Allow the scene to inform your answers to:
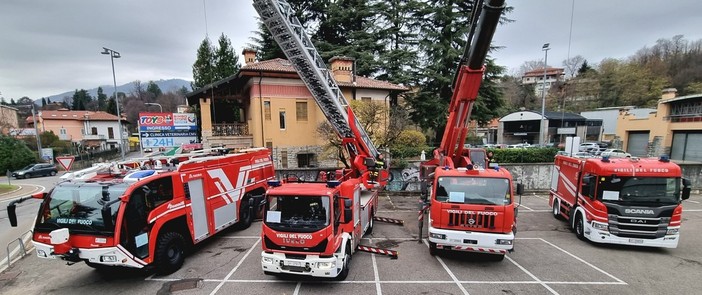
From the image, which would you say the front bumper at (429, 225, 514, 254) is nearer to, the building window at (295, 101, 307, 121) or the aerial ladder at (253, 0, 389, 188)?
the aerial ladder at (253, 0, 389, 188)

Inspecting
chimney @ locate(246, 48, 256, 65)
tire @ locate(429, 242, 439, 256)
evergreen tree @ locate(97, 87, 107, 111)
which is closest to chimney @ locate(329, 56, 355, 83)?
chimney @ locate(246, 48, 256, 65)

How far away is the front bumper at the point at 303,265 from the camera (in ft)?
21.7

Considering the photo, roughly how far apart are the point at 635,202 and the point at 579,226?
78.9 inches

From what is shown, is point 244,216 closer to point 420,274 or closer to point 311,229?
point 311,229

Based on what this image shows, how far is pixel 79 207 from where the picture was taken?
6777mm

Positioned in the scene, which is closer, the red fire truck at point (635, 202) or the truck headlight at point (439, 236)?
the truck headlight at point (439, 236)

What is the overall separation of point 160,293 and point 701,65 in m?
70.2

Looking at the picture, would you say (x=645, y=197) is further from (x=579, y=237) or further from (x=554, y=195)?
(x=554, y=195)

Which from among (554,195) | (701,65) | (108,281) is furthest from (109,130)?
(701,65)

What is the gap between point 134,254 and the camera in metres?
6.72

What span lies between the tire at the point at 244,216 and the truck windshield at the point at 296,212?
196 inches

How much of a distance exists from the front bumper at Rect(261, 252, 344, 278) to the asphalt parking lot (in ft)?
2.07

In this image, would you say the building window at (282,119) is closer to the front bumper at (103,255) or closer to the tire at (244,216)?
the tire at (244,216)

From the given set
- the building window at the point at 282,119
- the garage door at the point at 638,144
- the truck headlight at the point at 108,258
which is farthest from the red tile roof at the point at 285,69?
the garage door at the point at 638,144
